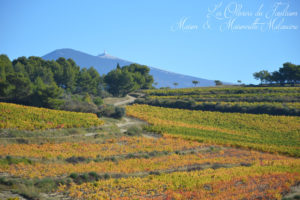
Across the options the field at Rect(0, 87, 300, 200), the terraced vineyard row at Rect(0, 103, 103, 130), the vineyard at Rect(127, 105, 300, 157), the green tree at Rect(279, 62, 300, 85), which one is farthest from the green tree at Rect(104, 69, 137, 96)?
the green tree at Rect(279, 62, 300, 85)

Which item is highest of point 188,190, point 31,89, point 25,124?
point 31,89

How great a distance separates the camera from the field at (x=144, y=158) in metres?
19.1

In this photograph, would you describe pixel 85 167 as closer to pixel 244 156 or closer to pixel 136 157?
pixel 136 157

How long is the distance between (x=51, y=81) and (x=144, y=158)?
50.9 meters

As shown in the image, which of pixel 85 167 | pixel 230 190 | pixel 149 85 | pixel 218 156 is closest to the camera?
pixel 230 190

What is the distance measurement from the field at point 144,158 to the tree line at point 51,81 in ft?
28.6

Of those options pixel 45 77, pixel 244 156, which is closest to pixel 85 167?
pixel 244 156

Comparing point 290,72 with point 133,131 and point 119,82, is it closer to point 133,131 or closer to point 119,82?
point 119,82

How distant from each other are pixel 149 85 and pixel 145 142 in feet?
253

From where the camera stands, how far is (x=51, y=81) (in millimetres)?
73625

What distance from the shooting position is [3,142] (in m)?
30.1

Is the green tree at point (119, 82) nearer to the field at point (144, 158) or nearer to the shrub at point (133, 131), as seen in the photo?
the field at point (144, 158)

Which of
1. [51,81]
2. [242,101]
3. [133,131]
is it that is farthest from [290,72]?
[51,81]

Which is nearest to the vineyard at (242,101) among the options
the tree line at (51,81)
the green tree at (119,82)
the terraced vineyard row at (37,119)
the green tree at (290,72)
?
the green tree at (119,82)
